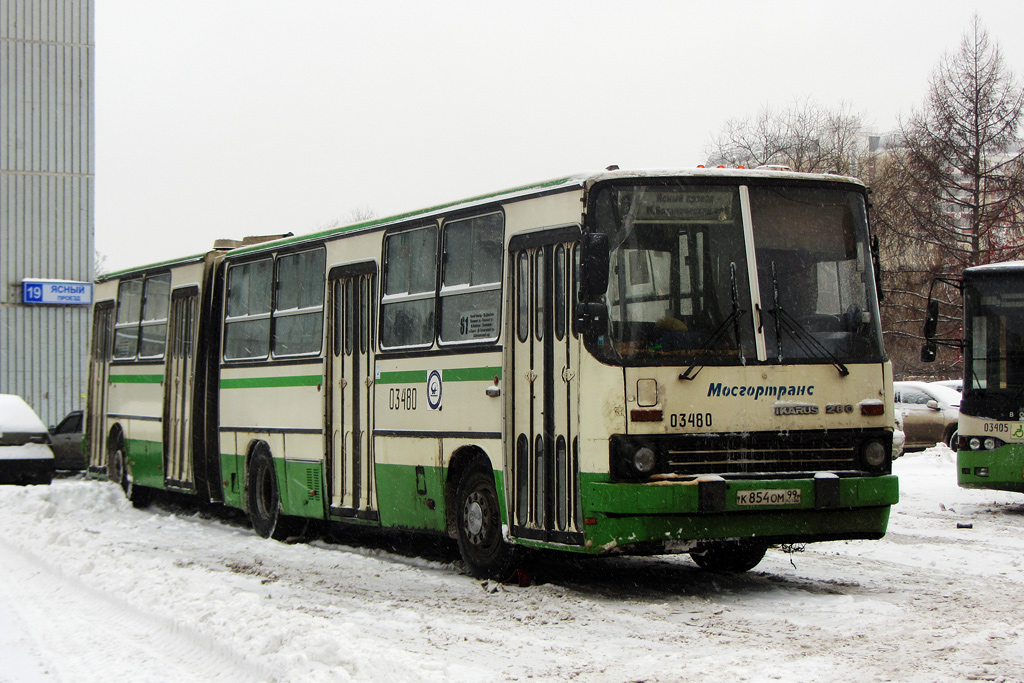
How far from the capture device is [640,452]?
30.1 ft

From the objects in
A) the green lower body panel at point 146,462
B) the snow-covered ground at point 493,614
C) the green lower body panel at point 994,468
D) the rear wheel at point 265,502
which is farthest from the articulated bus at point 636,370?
the green lower body panel at point 994,468

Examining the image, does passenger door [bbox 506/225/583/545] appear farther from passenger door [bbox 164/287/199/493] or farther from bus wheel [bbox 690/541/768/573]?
passenger door [bbox 164/287/199/493]

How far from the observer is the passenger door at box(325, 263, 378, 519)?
1266 cm

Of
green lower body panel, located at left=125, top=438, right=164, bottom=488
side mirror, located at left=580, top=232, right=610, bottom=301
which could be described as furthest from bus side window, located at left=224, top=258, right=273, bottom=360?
side mirror, located at left=580, top=232, right=610, bottom=301

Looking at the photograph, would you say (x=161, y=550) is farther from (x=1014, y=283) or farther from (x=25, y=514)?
(x=1014, y=283)

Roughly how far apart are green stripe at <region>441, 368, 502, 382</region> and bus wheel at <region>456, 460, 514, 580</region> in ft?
2.23

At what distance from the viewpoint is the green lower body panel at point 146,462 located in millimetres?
17594

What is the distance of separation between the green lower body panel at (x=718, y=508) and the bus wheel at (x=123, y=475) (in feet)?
36.4

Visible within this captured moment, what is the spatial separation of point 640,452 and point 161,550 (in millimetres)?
6328

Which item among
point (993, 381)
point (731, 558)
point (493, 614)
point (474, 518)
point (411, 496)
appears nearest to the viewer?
point (493, 614)

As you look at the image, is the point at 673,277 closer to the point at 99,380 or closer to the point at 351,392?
the point at 351,392

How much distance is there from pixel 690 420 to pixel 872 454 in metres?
1.49

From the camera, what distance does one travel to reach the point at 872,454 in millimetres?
9727

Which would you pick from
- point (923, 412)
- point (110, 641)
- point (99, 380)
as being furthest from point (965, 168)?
point (110, 641)
